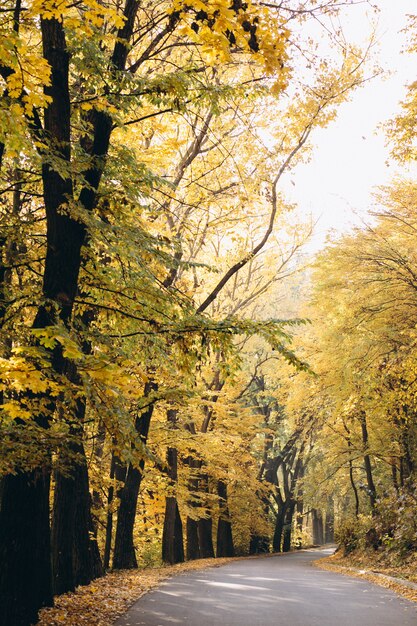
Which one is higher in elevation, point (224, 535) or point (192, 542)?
point (192, 542)

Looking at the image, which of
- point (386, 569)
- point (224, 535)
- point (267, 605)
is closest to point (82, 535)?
point (267, 605)

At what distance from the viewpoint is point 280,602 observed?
1028 cm

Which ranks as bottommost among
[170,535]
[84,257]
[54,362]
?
[170,535]

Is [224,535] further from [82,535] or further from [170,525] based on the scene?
[82,535]

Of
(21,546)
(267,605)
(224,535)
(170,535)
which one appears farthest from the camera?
(224,535)

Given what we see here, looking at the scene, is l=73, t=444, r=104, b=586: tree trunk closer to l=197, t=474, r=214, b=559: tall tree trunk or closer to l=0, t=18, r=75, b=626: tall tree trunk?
l=0, t=18, r=75, b=626: tall tree trunk

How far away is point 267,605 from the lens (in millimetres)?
9883

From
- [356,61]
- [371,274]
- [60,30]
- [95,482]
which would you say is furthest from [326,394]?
[60,30]

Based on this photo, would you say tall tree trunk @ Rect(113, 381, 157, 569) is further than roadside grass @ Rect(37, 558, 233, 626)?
Yes

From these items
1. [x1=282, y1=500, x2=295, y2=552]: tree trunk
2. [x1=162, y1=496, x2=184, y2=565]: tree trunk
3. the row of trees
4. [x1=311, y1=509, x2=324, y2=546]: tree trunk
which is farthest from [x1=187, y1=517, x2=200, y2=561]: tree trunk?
[x1=311, y1=509, x2=324, y2=546]: tree trunk

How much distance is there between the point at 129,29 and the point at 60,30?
107cm

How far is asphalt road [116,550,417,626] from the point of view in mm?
8266

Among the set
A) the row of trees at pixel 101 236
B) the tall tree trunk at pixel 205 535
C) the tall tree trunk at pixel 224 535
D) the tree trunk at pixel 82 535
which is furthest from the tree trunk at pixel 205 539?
the tree trunk at pixel 82 535

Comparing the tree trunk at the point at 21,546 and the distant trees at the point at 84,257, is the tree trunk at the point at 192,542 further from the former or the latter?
the tree trunk at the point at 21,546
